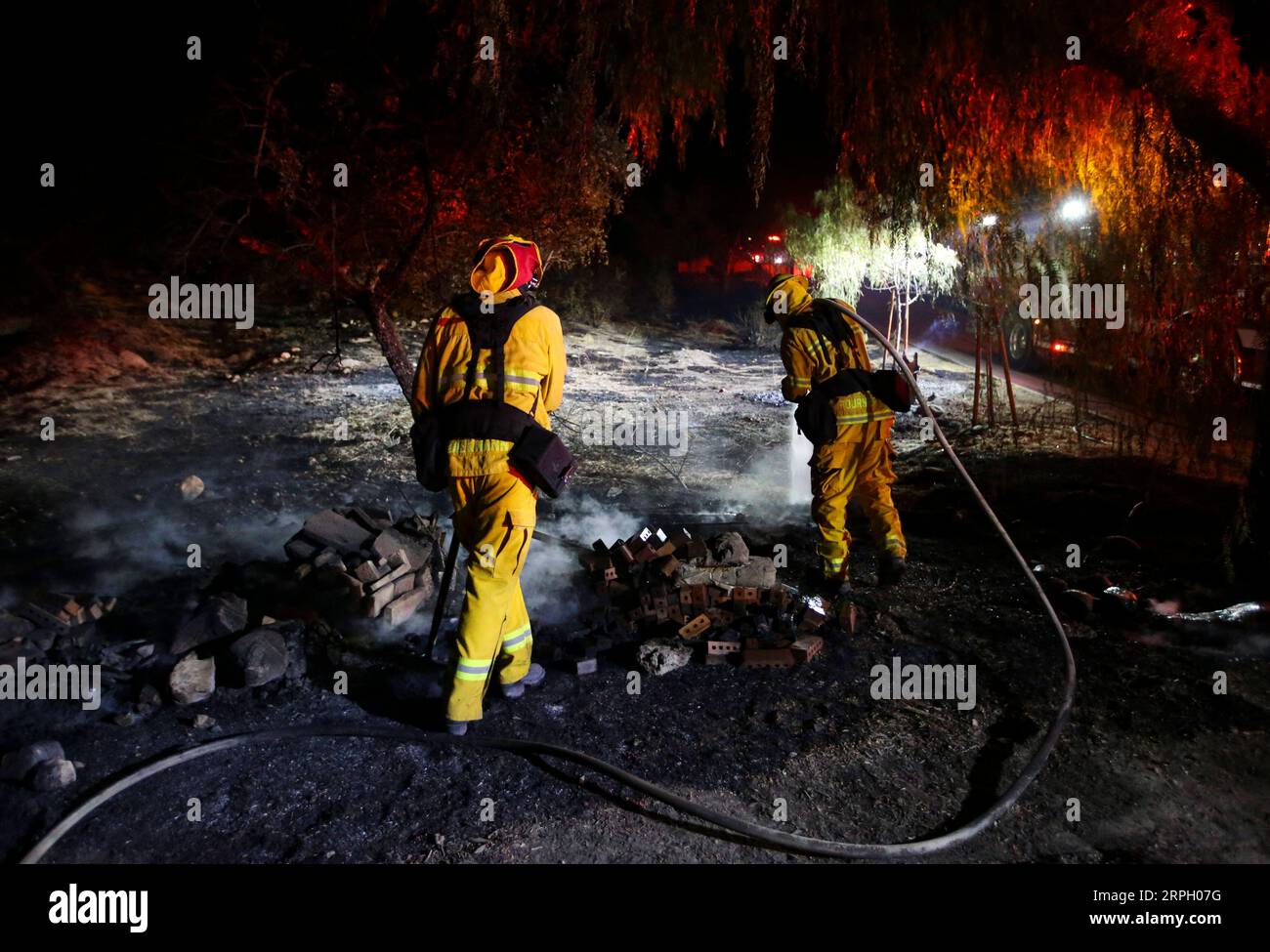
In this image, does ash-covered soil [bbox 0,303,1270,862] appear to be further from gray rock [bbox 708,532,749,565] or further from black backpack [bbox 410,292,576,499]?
black backpack [bbox 410,292,576,499]

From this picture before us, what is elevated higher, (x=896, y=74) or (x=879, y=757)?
(x=896, y=74)

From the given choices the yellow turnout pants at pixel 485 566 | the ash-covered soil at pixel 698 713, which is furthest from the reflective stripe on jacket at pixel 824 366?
the yellow turnout pants at pixel 485 566

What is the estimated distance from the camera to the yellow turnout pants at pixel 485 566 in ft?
11.9

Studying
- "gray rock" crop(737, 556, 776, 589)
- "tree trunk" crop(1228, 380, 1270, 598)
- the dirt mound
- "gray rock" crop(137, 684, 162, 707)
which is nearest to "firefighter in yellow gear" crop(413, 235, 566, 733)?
"gray rock" crop(137, 684, 162, 707)

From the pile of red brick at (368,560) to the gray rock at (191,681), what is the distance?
38.3 inches

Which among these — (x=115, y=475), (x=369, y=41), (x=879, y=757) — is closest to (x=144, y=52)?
(x=369, y=41)

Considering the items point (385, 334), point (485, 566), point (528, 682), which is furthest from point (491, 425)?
point (385, 334)

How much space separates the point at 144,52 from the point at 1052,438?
38.5 ft

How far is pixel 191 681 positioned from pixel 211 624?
1.37ft

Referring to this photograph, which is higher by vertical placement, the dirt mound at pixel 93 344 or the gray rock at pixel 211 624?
the dirt mound at pixel 93 344

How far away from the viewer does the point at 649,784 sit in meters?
3.19

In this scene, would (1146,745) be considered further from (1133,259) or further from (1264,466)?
(1133,259)

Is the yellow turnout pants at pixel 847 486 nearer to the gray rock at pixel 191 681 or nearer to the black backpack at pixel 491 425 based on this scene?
the black backpack at pixel 491 425

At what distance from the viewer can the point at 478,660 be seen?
364 cm
